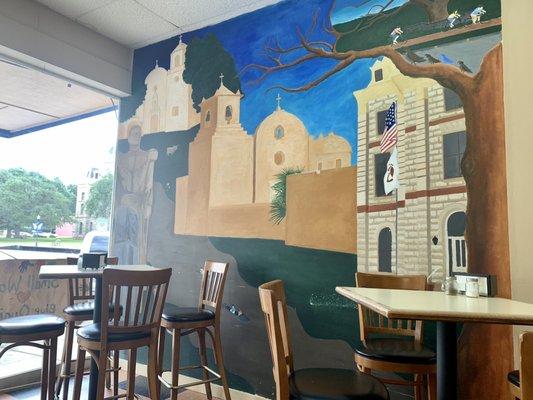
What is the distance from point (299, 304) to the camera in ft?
9.80

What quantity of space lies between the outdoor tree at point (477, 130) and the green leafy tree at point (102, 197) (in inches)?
115

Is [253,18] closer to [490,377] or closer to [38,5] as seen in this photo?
[38,5]

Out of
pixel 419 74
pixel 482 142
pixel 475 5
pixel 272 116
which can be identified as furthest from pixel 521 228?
pixel 272 116

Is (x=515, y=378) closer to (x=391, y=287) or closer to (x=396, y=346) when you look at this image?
(x=396, y=346)

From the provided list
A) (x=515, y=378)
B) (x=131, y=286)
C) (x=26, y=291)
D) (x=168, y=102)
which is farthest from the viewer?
(x=168, y=102)

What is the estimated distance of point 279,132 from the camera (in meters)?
3.24

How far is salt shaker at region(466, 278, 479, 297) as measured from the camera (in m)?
2.00

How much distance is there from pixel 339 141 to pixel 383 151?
34 cm

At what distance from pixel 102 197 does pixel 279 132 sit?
7.25 ft

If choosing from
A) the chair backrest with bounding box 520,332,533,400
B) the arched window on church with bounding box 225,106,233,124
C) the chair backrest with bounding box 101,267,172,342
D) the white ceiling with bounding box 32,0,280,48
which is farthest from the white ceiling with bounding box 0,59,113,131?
the chair backrest with bounding box 520,332,533,400

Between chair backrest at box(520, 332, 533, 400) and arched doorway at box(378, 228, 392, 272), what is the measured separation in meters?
1.69

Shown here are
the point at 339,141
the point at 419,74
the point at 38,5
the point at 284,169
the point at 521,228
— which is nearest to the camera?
the point at 521,228

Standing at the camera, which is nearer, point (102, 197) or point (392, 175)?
point (392, 175)

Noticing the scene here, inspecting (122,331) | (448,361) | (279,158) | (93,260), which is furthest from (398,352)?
(93,260)
